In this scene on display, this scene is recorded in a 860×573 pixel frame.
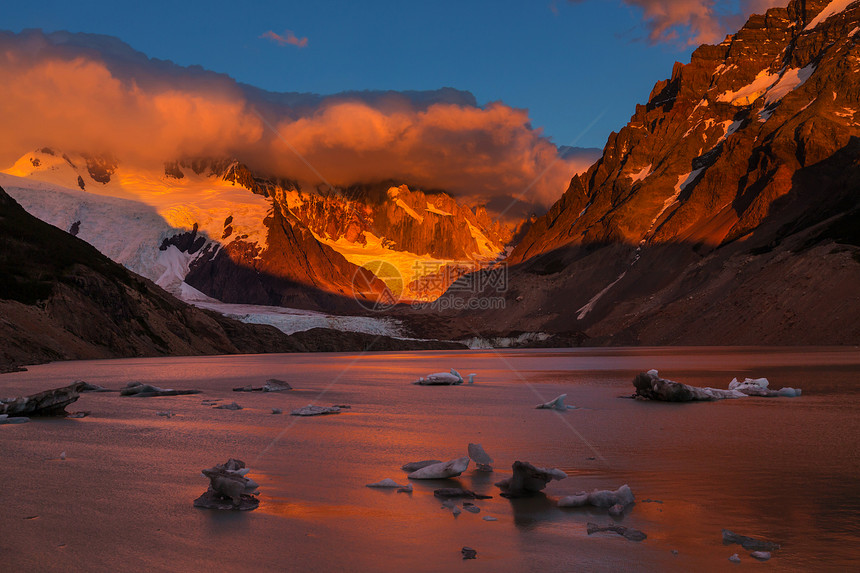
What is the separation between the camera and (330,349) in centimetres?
16212

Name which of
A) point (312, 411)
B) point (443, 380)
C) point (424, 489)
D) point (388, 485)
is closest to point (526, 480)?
point (424, 489)

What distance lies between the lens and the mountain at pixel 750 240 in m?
106

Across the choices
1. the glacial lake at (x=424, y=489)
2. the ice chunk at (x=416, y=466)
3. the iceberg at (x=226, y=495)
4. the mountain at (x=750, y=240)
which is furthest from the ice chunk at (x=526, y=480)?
the mountain at (x=750, y=240)

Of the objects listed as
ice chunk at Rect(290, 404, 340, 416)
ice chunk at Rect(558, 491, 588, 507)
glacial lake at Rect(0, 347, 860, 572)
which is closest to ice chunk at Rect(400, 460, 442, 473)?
glacial lake at Rect(0, 347, 860, 572)

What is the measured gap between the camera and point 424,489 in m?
14.9

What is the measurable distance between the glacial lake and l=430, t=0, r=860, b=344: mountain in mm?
85090

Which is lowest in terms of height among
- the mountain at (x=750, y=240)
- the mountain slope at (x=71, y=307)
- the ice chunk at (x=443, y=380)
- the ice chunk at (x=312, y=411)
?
the ice chunk at (x=312, y=411)

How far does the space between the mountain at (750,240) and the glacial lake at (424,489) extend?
85.1 metres

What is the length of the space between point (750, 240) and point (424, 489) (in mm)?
140219

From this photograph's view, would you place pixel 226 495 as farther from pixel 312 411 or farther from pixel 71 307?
pixel 71 307

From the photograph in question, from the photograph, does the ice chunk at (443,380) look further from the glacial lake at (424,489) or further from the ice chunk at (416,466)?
the ice chunk at (416,466)

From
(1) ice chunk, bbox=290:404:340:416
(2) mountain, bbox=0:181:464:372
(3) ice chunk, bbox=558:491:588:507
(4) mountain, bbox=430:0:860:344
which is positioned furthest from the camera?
(4) mountain, bbox=430:0:860:344

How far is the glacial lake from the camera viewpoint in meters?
10.2

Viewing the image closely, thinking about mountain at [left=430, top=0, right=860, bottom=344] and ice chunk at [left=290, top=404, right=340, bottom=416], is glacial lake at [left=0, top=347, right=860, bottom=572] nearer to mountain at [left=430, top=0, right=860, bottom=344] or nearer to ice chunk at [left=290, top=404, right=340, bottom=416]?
ice chunk at [left=290, top=404, right=340, bottom=416]
